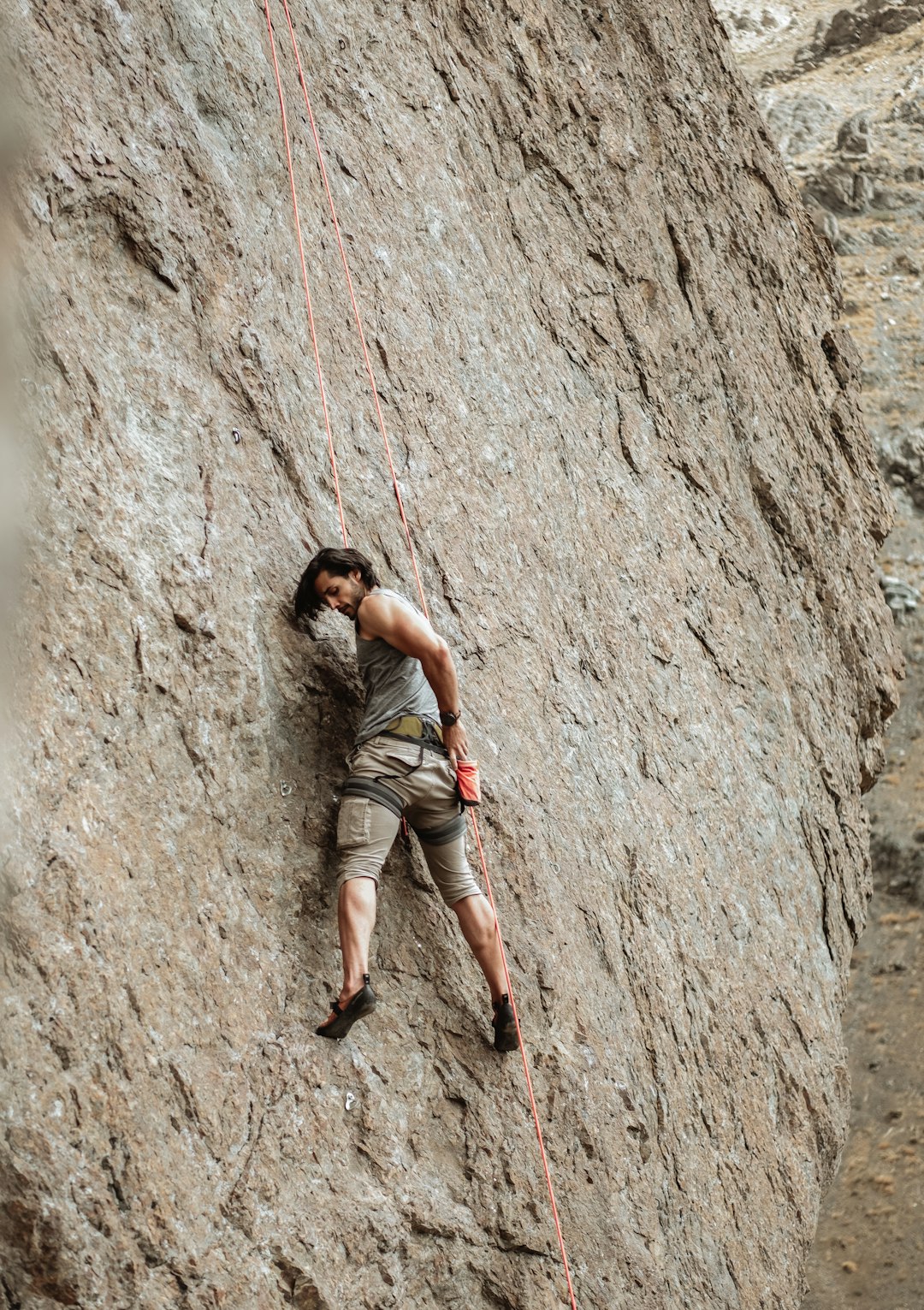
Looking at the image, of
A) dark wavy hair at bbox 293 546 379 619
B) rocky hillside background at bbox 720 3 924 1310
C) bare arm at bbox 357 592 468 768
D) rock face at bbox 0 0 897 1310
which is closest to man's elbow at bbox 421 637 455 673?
bare arm at bbox 357 592 468 768

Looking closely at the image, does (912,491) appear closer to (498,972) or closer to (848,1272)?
(848,1272)

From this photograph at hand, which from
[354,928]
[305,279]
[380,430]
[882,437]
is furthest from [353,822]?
[882,437]

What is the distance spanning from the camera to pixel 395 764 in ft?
17.2

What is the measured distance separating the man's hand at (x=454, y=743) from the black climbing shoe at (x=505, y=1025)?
108 cm

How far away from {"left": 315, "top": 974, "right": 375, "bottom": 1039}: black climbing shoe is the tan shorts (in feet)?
1.47

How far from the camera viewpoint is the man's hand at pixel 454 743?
5449 millimetres

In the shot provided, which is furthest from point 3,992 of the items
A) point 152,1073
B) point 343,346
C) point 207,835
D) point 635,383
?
point 635,383

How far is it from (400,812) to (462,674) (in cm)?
144

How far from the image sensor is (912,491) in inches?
843

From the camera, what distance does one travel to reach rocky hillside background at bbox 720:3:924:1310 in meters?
12.6

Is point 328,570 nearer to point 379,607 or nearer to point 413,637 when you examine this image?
point 379,607

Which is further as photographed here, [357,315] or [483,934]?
[357,315]

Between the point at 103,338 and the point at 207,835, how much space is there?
2118 mm

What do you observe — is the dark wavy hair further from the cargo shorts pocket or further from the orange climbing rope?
the cargo shorts pocket
